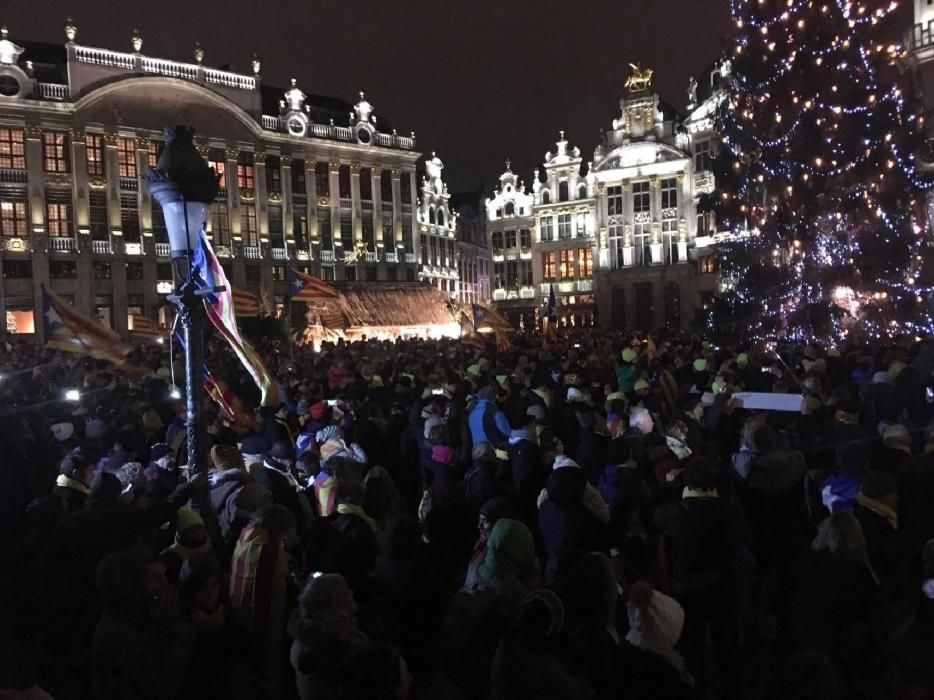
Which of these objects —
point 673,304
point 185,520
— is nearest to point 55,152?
point 673,304

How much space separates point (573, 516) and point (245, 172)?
150 ft

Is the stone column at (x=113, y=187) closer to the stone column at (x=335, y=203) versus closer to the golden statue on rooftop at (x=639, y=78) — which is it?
the stone column at (x=335, y=203)

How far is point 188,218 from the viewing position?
5902mm

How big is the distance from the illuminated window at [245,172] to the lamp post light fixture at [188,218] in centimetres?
4261

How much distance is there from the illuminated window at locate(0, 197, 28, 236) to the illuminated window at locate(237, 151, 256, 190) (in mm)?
11551

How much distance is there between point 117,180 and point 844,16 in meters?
36.6

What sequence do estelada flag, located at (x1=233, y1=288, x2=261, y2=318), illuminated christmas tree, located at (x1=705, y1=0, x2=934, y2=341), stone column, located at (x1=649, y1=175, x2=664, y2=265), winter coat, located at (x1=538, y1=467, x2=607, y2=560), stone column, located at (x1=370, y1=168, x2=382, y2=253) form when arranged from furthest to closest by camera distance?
stone column, located at (x1=370, y1=168, x2=382, y2=253) → stone column, located at (x1=649, y1=175, x2=664, y2=265) → illuminated christmas tree, located at (x1=705, y1=0, x2=934, y2=341) → estelada flag, located at (x1=233, y1=288, x2=261, y2=318) → winter coat, located at (x1=538, y1=467, x2=607, y2=560)

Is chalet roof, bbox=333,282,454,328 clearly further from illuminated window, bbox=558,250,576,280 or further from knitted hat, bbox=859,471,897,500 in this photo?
knitted hat, bbox=859,471,897,500

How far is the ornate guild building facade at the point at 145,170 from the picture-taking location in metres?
39.3

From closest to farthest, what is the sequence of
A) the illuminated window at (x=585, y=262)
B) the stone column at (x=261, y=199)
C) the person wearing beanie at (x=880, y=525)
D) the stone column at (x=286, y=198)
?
the person wearing beanie at (x=880, y=525)
the stone column at (x=261, y=199)
the stone column at (x=286, y=198)
the illuminated window at (x=585, y=262)

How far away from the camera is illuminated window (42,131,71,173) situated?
3988 cm

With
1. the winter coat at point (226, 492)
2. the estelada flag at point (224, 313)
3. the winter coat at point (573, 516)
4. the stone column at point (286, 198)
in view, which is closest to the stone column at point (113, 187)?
the stone column at point (286, 198)

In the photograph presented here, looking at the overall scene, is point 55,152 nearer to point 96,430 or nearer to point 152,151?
point 152,151

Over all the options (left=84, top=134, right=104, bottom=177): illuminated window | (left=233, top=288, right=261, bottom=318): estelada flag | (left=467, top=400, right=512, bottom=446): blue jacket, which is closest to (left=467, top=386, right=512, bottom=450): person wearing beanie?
(left=467, top=400, right=512, bottom=446): blue jacket
